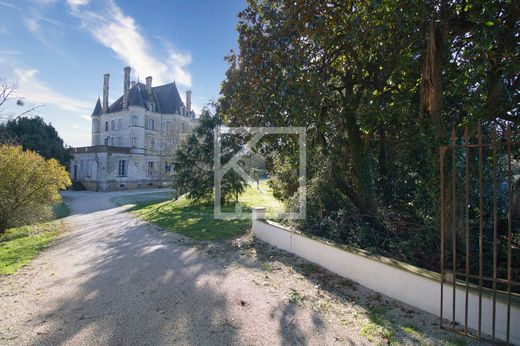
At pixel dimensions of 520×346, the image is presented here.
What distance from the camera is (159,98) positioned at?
42.5m

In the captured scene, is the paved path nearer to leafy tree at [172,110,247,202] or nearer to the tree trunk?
the tree trunk

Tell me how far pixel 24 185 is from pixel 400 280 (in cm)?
1147

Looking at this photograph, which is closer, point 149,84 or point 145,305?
point 145,305

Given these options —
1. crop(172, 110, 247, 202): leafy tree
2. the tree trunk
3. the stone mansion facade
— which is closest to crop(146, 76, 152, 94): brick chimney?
the stone mansion facade

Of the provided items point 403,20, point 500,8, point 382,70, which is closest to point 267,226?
point 382,70

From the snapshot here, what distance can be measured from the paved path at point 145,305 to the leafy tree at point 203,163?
28.4 feet

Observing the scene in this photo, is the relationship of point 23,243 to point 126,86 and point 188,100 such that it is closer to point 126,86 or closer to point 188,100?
point 126,86

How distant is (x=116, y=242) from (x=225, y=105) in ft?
16.5

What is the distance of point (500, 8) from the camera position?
4.78 metres

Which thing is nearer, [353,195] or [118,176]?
[353,195]

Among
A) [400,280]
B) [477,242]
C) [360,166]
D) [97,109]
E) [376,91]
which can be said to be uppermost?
[97,109]

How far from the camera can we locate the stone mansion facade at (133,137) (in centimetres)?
3066

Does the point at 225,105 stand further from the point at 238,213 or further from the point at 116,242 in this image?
the point at 238,213

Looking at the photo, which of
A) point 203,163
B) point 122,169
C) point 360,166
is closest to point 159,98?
point 122,169
